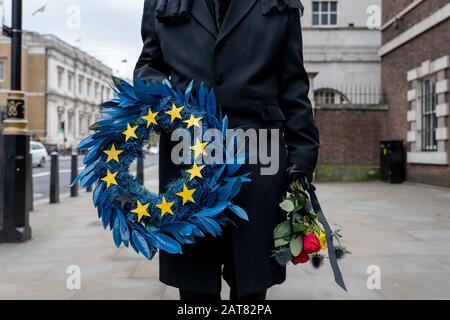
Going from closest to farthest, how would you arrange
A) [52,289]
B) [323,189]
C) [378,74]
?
[52,289], [323,189], [378,74]

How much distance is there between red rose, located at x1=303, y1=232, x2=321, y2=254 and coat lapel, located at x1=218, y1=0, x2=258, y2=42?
0.93 m

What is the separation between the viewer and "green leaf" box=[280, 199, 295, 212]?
78.3 inches

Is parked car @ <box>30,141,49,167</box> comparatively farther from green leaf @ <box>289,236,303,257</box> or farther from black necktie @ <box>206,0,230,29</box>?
green leaf @ <box>289,236,303,257</box>

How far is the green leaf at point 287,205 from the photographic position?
6.52ft

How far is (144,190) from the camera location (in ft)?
6.49

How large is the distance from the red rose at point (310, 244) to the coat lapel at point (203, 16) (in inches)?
37.8

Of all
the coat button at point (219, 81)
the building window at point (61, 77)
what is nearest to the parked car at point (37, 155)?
the coat button at point (219, 81)

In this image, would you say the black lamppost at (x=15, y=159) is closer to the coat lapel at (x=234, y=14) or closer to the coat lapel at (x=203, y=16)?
the coat lapel at (x=203, y=16)

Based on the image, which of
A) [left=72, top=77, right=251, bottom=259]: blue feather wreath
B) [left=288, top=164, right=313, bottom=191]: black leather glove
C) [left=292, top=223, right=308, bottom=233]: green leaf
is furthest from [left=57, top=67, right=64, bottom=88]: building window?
[left=292, top=223, right=308, bottom=233]: green leaf

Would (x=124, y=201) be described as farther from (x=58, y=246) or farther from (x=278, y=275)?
(x=58, y=246)

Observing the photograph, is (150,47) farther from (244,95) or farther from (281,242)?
(281,242)

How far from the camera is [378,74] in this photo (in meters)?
19.5
